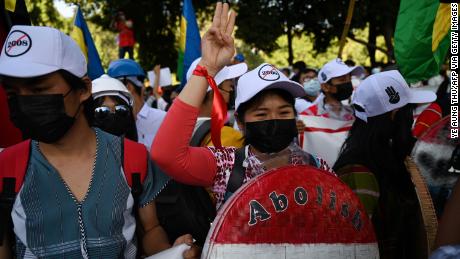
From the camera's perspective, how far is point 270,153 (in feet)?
8.98

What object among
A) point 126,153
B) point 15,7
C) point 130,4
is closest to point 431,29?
point 126,153

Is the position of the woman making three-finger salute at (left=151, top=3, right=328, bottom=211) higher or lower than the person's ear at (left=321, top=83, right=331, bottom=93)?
higher

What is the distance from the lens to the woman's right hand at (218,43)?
2359mm

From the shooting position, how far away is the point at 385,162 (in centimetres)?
323

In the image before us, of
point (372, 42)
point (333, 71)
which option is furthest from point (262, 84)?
point (372, 42)

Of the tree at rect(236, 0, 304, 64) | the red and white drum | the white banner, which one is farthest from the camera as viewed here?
the tree at rect(236, 0, 304, 64)

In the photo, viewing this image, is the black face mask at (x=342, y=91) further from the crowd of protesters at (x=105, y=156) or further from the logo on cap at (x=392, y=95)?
the crowd of protesters at (x=105, y=156)

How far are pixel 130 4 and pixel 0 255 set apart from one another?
22.0 meters

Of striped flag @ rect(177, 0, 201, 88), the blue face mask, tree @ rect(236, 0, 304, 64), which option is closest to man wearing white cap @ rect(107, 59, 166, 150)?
striped flag @ rect(177, 0, 201, 88)

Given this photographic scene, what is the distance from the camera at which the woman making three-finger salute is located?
2230mm

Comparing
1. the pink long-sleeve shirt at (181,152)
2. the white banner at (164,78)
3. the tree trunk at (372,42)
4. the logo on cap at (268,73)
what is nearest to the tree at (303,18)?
the tree trunk at (372,42)

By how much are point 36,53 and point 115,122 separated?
5.91 feet

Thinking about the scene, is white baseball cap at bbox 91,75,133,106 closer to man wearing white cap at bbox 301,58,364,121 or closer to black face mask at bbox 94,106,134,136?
black face mask at bbox 94,106,134,136

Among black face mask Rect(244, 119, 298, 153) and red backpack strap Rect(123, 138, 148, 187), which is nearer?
red backpack strap Rect(123, 138, 148, 187)
